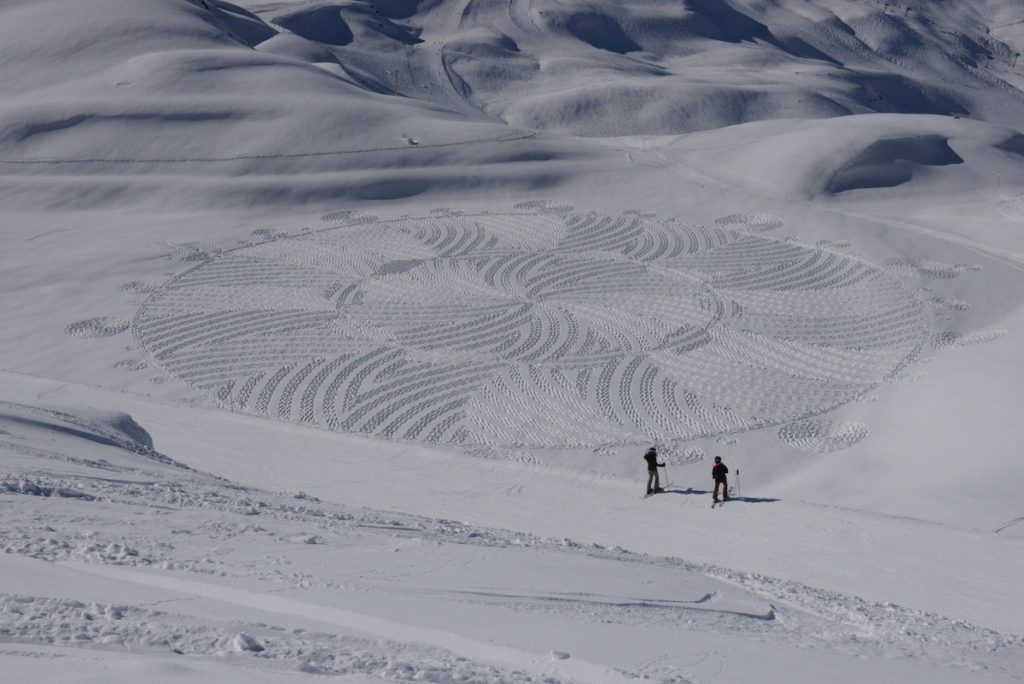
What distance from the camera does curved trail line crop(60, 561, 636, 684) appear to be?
6461 millimetres

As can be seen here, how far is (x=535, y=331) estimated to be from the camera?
75.6 feet

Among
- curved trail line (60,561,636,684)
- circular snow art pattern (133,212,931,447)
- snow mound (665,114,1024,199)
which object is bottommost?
circular snow art pattern (133,212,931,447)

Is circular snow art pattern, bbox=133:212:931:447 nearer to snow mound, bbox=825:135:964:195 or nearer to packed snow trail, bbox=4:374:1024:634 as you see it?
packed snow trail, bbox=4:374:1024:634

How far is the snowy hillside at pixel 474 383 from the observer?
24.7 feet

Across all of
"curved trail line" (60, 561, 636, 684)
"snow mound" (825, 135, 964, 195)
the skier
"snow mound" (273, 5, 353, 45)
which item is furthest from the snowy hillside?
"snow mound" (273, 5, 353, 45)

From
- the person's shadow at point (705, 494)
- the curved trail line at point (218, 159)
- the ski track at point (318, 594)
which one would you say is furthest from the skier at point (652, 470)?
the curved trail line at point (218, 159)

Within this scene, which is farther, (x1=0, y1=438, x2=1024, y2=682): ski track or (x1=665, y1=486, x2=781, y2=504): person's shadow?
(x1=665, y1=486, x2=781, y2=504): person's shadow

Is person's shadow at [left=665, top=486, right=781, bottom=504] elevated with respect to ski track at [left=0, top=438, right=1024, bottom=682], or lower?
lower

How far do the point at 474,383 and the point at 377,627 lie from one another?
13805 millimetres

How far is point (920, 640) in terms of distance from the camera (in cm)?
875

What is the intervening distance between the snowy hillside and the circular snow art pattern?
0.36 feet

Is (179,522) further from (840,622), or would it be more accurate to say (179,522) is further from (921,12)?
(921,12)

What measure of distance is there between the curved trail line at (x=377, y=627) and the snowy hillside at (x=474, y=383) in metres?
0.04

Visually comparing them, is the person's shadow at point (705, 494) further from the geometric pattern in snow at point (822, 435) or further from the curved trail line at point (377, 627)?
the curved trail line at point (377, 627)
